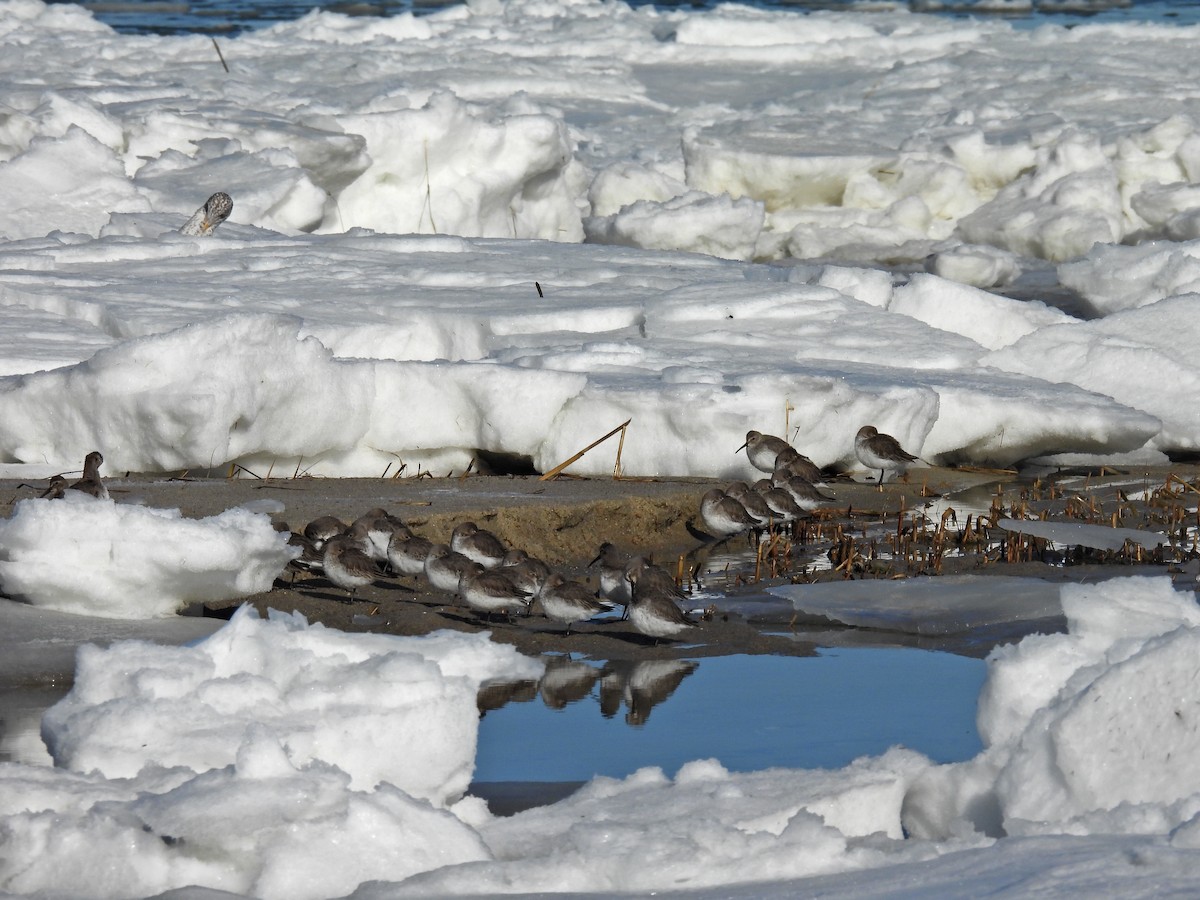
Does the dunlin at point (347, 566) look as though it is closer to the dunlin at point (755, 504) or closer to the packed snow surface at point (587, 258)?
the packed snow surface at point (587, 258)

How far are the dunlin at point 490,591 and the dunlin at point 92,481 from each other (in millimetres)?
1492

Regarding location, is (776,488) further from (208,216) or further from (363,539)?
(208,216)

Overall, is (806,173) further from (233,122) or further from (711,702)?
(711,702)

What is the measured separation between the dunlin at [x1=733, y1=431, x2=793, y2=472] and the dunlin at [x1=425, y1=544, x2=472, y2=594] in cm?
215

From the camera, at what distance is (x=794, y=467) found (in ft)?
26.8

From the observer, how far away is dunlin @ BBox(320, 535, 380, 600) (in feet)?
21.2

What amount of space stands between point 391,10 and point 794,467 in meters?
31.8

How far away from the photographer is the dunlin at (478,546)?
690 cm

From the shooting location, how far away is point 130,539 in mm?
5910

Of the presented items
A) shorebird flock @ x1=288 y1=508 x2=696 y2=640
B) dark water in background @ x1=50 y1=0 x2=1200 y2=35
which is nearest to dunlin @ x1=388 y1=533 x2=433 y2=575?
shorebird flock @ x1=288 y1=508 x2=696 y2=640

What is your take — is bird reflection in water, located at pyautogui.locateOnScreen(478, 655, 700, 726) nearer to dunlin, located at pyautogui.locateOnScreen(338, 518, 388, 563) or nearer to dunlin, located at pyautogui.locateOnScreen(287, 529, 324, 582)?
dunlin, located at pyautogui.locateOnScreen(338, 518, 388, 563)

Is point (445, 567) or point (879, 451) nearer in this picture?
point (445, 567)

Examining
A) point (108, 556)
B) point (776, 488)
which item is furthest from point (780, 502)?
point (108, 556)

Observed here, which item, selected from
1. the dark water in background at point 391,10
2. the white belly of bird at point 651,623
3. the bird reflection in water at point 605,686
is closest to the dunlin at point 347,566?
the bird reflection in water at point 605,686
